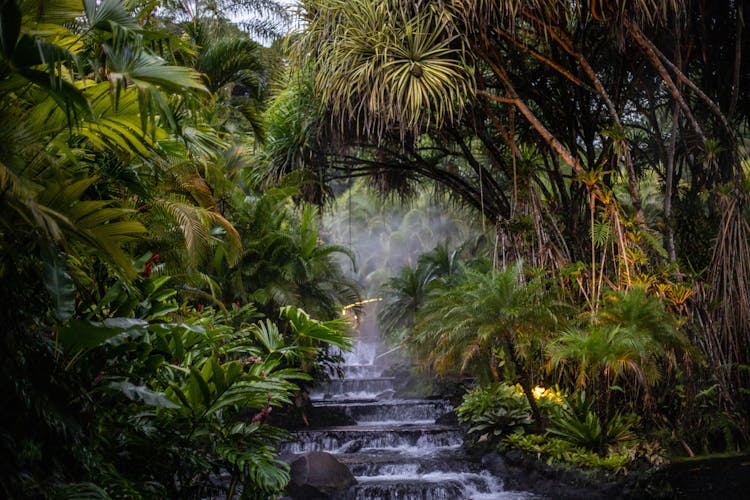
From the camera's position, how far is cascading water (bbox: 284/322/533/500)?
23.0 ft

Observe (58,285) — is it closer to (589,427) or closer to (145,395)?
(145,395)

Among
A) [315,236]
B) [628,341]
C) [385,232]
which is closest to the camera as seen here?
[628,341]

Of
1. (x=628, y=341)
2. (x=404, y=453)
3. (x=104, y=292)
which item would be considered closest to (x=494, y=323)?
(x=628, y=341)

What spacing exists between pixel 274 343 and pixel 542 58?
5169mm

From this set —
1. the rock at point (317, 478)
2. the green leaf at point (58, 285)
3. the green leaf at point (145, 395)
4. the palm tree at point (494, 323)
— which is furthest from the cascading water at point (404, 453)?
the green leaf at point (58, 285)

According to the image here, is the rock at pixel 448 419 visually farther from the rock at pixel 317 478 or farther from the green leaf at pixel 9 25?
the green leaf at pixel 9 25

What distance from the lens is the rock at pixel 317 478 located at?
6895 mm

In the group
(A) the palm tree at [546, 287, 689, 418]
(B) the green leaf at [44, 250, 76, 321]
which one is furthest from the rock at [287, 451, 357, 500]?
Answer: (B) the green leaf at [44, 250, 76, 321]

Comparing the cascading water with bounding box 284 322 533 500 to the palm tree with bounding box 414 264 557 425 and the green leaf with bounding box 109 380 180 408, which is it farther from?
the green leaf with bounding box 109 380 180 408

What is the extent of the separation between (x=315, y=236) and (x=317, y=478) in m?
4.25

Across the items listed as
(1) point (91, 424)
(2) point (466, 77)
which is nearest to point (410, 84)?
(2) point (466, 77)

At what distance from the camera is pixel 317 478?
23.0 feet

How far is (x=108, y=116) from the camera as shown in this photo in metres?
3.16

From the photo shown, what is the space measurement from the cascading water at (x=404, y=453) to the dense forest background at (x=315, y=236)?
62 centimetres
